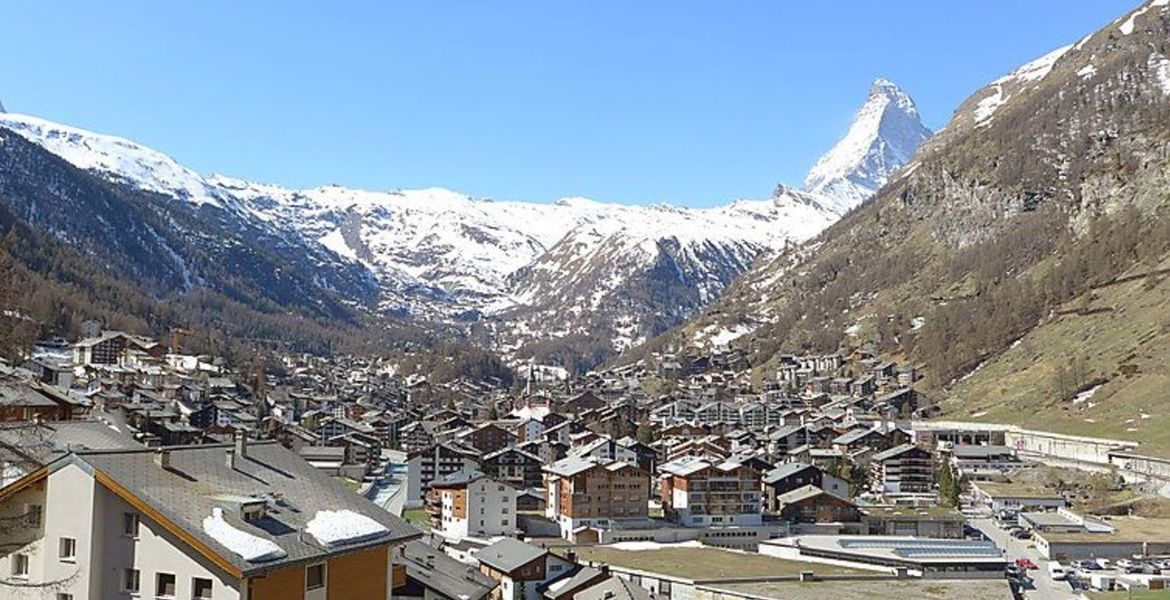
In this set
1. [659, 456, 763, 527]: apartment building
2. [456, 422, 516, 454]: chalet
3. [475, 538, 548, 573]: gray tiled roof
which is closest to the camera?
[475, 538, 548, 573]: gray tiled roof

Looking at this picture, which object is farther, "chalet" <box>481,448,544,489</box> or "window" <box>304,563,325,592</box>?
"chalet" <box>481,448,544,489</box>

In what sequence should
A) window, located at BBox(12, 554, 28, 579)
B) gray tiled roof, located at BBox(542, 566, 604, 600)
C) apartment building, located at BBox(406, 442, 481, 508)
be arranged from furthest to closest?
apartment building, located at BBox(406, 442, 481, 508) < gray tiled roof, located at BBox(542, 566, 604, 600) < window, located at BBox(12, 554, 28, 579)

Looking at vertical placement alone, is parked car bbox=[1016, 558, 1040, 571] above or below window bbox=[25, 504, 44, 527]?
below

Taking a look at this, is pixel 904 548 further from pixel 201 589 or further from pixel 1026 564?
pixel 201 589

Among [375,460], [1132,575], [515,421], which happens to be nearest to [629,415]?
[515,421]

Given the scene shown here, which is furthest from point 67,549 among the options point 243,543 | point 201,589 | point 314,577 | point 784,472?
point 784,472

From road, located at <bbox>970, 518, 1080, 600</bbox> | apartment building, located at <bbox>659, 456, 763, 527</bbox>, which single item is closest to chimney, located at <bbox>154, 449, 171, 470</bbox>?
road, located at <bbox>970, 518, 1080, 600</bbox>

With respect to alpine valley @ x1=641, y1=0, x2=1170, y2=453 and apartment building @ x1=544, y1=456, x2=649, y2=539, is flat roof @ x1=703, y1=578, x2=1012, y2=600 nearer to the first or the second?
apartment building @ x1=544, y1=456, x2=649, y2=539
